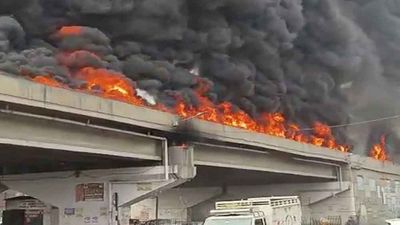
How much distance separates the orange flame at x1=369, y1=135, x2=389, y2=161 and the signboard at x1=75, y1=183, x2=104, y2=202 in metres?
36.5

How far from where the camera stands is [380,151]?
57.2 m

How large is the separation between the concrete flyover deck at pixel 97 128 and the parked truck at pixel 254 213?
3.86 metres

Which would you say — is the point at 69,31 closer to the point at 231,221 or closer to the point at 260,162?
the point at 260,162

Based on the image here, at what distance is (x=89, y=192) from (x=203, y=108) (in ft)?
48.1

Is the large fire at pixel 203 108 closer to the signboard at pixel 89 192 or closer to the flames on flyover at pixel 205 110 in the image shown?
the flames on flyover at pixel 205 110

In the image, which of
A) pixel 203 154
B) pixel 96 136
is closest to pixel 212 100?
pixel 203 154

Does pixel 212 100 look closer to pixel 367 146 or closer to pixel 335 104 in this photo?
pixel 335 104

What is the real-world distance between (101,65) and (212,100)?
37.2 ft

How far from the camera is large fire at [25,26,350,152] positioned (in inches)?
1233

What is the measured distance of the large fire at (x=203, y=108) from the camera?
31328 mm

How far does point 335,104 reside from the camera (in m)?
56.2

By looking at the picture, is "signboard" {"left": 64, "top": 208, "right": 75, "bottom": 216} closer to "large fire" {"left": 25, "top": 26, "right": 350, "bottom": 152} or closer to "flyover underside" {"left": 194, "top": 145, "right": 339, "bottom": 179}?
"large fire" {"left": 25, "top": 26, "right": 350, "bottom": 152}

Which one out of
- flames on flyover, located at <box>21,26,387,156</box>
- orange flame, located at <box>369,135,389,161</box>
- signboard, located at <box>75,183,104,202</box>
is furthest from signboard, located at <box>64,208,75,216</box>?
orange flame, located at <box>369,135,389,161</box>

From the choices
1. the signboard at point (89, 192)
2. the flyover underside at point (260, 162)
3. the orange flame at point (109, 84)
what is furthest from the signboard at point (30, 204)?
the flyover underside at point (260, 162)
